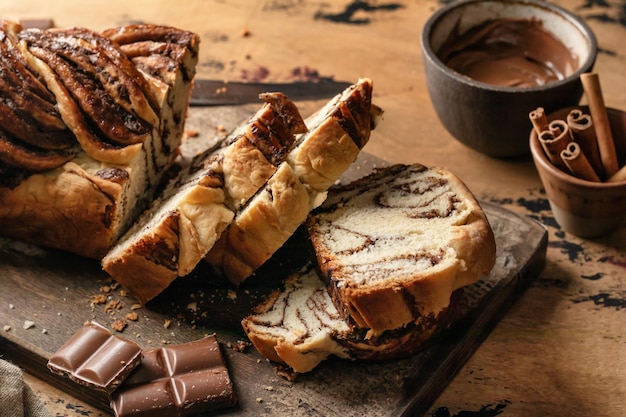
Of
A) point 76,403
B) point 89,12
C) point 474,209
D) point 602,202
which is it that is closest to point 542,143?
point 602,202

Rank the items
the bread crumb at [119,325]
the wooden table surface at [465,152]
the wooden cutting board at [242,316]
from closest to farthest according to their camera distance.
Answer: the wooden cutting board at [242,316] → the wooden table surface at [465,152] → the bread crumb at [119,325]

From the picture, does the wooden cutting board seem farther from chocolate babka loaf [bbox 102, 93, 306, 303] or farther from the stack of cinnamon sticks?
the stack of cinnamon sticks

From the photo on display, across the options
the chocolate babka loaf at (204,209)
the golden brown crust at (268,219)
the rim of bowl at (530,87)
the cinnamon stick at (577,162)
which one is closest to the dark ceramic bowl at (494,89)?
the rim of bowl at (530,87)

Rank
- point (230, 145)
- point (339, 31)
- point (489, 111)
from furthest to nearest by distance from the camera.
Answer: point (339, 31), point (489, 111), point (230, 145)

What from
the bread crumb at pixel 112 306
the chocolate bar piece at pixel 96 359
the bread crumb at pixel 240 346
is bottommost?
the bread crumb at pixel 240 346

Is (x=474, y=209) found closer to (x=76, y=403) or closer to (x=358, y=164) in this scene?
(x=358, y=164)

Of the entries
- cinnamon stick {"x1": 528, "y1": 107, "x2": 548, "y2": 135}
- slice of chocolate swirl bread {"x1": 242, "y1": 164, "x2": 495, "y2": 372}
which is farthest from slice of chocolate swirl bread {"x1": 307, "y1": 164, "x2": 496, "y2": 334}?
cinnamon stick {"x1": 528, "y1": 107, "x2": 548, "y2": 135}

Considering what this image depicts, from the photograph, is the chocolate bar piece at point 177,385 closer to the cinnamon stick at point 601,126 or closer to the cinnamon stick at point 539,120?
the cinnamon stick at point 539,120

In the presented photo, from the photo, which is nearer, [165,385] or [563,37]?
[165,385]
